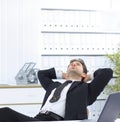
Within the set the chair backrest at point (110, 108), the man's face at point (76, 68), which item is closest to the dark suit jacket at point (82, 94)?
the man's face at point (76, 68)

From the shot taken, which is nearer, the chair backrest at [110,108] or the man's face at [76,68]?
the chair backrest at [110,108]

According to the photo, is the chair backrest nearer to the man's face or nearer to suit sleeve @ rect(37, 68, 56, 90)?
the man's face

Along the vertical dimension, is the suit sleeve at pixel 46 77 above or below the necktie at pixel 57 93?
above

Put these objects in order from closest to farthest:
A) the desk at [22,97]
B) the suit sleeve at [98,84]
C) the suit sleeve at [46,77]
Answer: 1. the suit sleeve at [98,84]
2. the suit sleeve at [46,77]
3. the desk at [22,97]

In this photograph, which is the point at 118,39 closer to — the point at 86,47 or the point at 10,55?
the point at 86,47

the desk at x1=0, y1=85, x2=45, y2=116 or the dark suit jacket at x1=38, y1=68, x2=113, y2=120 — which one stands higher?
the dark suit jacket at x1=38, y1=68, x2=113, y2=120

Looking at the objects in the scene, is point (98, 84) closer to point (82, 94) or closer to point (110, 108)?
point (82, 94)

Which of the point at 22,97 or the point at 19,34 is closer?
the point at 22,97

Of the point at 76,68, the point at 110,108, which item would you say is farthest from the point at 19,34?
the point at 110,108

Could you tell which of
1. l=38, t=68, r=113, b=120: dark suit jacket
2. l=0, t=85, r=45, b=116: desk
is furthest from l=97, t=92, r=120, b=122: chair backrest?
l=0, t=85, r=45, b=116: desk

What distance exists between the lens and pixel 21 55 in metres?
4.90

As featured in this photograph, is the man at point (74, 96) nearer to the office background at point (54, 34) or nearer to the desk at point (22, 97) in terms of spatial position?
the desk at point (22, 97)

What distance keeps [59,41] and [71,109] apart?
2.27 metres

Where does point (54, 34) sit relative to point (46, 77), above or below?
above
